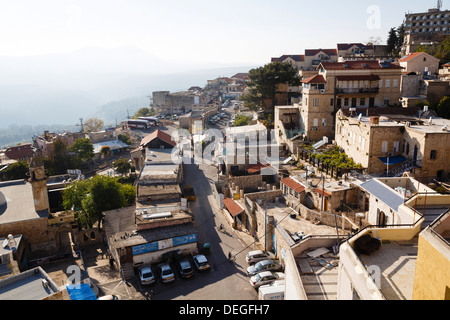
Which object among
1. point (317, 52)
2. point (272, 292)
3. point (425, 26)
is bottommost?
point (272, 292)

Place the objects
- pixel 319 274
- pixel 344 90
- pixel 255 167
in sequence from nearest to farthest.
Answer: pixel 319 274
pixel 344 90
pixel 255 167

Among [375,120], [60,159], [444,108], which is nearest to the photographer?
[375,120]

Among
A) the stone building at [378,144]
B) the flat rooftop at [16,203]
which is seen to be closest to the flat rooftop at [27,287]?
the flat rooftop at [16,203]

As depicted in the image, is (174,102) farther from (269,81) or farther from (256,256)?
(256,256)

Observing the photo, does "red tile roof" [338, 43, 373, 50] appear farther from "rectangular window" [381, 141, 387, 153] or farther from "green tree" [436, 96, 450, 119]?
"rectangular window" [381, 141, 387, 153]

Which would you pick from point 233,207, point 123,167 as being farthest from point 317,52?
point 233,207

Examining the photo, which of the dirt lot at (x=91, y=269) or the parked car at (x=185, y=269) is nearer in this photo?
the dirt lot at (x=91, y=269)

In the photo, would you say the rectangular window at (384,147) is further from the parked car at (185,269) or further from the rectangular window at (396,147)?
the parked car at (185,269)
